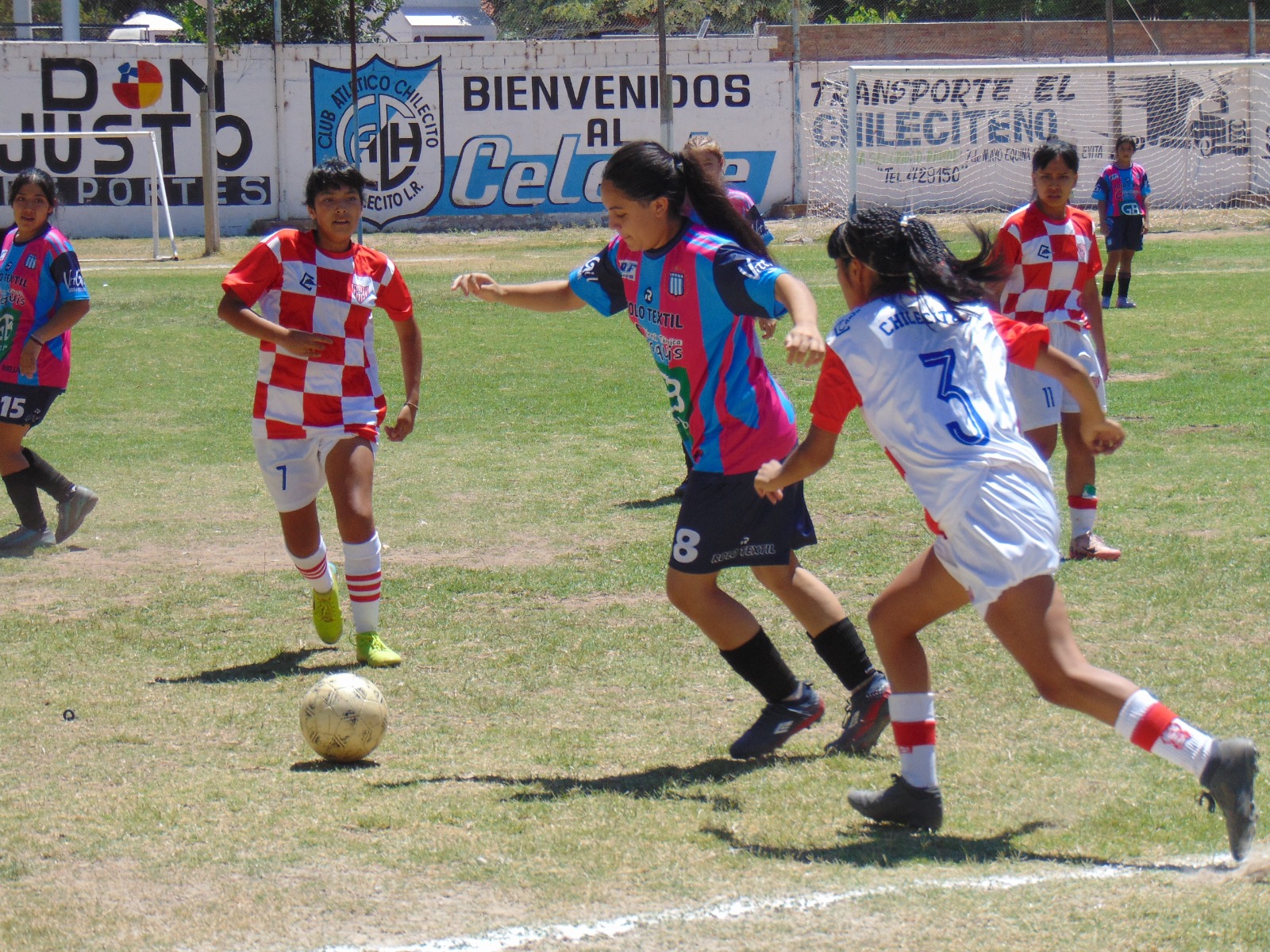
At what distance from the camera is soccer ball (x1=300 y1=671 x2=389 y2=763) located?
454cm

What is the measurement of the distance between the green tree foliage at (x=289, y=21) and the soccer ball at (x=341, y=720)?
3066 cm

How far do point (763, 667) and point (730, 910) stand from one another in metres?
1.32

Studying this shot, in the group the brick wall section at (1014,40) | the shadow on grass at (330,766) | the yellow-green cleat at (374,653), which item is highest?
the brick wall section at (1014,40)

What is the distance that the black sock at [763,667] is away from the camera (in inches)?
180

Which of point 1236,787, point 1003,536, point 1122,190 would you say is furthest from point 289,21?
point 1236,787

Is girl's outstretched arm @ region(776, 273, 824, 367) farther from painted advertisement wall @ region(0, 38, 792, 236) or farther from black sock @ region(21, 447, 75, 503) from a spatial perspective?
painted advertisement wall @ region(0, 38, 792, 236)

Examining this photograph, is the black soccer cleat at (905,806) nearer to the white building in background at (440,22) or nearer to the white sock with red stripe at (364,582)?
the white sock with red stripe at (364,582)

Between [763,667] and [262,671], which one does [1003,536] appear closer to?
[763,667]

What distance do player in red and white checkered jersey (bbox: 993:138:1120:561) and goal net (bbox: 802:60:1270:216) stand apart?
26060mm

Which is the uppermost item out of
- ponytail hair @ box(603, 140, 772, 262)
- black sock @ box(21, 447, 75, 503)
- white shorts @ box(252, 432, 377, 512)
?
ponytail hair @ box(603, 140, 772, 262)

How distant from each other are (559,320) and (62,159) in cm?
1914

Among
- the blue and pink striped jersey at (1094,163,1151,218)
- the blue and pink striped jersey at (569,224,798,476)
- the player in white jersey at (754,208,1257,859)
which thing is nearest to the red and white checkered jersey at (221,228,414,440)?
the blue and pink striped jersey at (569,224,798,476)

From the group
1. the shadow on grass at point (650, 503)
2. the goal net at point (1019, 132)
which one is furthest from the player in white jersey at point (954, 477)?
the goal net at point (1019, 132)

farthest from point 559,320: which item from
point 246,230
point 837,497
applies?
point 246,230
